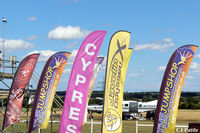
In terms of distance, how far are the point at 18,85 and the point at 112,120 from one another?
714 cm

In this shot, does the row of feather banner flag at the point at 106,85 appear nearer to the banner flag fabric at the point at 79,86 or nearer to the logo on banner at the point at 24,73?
the banner flag fabric at the point at 79,86

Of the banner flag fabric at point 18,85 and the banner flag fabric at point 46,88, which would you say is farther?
the banner flag fabric at point 18,85

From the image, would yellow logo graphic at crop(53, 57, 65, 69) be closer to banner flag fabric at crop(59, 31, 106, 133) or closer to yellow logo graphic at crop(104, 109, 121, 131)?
banner flag fabric at crop(59, 31, 106, 133)

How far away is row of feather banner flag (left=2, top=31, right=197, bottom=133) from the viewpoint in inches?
503

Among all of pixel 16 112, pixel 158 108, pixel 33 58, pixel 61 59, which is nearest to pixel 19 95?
pixel 16 112

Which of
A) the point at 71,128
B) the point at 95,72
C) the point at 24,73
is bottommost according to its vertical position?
the point at 71,128

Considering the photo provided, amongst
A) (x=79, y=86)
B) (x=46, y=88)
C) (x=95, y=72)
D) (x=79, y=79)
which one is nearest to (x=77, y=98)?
(x=79, y=86)

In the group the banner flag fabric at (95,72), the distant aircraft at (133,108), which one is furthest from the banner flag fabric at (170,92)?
the distant aircraft at (133,108)

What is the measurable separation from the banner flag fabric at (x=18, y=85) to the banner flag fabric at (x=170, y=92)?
751cm

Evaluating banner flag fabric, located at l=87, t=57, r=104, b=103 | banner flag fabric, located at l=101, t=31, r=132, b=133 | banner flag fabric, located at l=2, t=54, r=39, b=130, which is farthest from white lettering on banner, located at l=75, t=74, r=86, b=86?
banner flag fabric, located at l=87, t=57, r=104, b=103

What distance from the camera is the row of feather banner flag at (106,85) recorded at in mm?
12781

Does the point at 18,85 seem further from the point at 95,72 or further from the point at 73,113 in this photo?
the point at 73,113

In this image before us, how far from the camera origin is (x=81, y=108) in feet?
41.9

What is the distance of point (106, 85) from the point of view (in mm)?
13078
